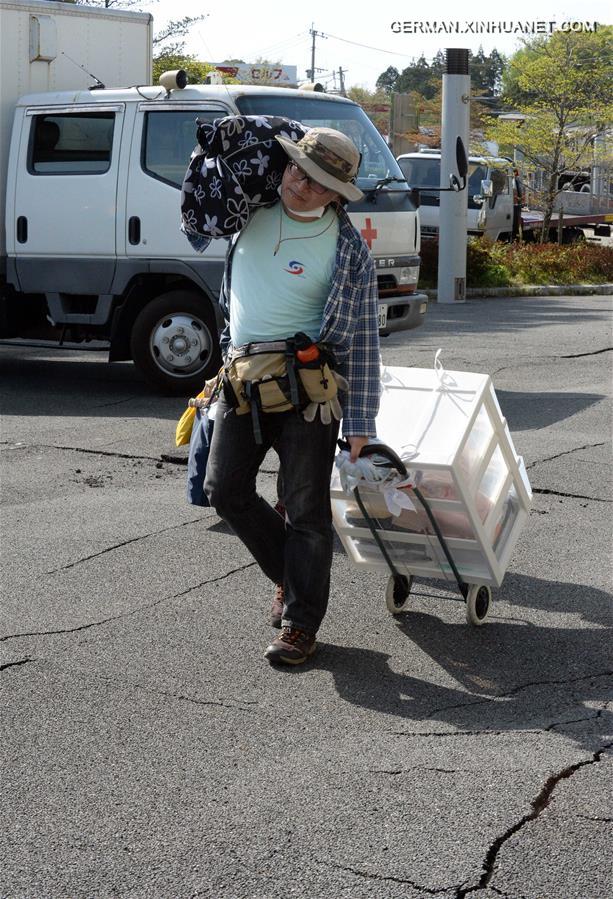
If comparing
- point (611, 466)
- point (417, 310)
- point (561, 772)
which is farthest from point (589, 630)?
point (417, 310)

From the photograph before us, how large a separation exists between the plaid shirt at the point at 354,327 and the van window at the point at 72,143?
20.9ft

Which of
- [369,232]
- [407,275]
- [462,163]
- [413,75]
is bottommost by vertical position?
[407,275]

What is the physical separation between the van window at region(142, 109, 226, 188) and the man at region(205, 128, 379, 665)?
5.65m

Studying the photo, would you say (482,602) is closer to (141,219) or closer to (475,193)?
(141,219)

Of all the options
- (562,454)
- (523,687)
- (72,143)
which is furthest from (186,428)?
(72,143)

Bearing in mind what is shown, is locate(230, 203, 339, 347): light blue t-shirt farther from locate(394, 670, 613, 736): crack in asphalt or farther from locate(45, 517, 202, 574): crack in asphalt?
locate(45, 517, 202, 574): crack in asphalt

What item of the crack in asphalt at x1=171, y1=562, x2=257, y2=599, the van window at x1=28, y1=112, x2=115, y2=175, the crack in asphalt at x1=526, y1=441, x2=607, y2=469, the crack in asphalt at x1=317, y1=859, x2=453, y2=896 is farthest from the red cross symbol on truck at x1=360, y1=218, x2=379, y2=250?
the crack in asphalt at x1=317, y1=859, x2=453, y2=896

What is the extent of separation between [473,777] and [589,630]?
1.48m

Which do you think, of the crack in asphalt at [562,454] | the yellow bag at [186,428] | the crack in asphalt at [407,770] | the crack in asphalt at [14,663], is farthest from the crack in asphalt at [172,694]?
the crack in asphalt at [562,454]

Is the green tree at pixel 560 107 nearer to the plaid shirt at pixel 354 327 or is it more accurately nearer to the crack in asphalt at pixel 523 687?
the plaid shirt at pixel 354 327

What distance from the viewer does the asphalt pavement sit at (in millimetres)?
3277

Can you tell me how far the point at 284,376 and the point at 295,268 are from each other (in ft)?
1.25

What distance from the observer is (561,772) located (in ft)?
12.4

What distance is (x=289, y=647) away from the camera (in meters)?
4.62
